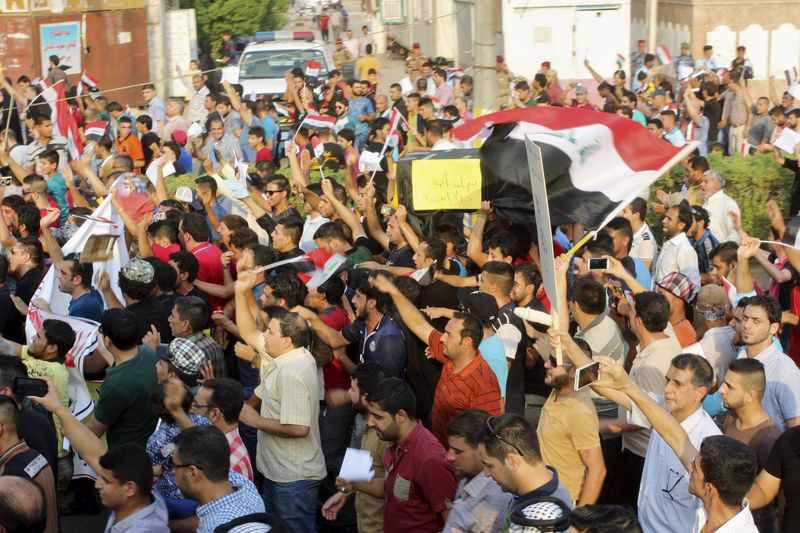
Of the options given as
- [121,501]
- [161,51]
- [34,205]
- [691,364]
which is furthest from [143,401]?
[161,51]

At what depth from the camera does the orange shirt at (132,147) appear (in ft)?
50.2

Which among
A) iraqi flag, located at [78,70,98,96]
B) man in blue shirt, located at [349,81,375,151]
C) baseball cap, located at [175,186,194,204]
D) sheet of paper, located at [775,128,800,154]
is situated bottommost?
baseball cap, located at [175,186,194,204]

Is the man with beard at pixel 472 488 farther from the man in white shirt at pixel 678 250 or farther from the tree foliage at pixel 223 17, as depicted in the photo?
the tree foliage at pixel 223 17

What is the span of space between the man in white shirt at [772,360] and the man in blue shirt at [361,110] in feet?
36.6

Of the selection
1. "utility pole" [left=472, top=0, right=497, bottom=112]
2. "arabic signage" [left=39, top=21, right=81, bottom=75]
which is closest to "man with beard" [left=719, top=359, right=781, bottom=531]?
"utility pole" [left=472, top=0, right=497, bottom=112]

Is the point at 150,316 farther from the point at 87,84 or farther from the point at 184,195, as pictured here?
the point at 87,84

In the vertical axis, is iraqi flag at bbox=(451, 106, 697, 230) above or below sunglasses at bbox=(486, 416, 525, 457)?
above

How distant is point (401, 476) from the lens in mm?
5875

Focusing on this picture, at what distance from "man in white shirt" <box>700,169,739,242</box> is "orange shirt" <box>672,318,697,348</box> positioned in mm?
3286

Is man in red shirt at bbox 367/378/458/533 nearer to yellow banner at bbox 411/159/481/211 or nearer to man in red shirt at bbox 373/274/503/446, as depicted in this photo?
man in red shirt at bbox 373/274/503/446

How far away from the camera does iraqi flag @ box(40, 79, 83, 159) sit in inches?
579

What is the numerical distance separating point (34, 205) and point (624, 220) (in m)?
5.55

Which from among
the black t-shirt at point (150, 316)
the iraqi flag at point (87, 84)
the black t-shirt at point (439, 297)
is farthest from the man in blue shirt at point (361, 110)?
the black t-shirt at point (150, 316)

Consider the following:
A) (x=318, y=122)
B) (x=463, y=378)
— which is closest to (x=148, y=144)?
(x=318, y=122)
